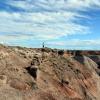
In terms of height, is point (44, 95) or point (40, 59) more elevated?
point (40, 59)

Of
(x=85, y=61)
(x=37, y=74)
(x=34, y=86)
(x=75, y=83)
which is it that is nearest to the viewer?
(x=34, y=86)

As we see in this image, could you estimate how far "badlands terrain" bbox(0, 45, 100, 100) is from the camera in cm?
3716

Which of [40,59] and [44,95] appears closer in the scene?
[44,95]

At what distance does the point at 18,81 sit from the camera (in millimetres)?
38688

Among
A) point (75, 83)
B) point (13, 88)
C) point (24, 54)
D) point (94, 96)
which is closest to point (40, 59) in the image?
point (24, 54)

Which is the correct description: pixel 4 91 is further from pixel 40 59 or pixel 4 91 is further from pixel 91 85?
pixel 91 85

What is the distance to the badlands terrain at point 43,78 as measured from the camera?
122ft

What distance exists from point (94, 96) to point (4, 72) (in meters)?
17.1

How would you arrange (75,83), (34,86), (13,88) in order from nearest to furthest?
(13,88)
(34,86)
(75,83)

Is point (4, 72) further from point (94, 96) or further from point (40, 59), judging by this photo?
point (94, 96)

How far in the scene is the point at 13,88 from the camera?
36688mm

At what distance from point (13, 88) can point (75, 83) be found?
48.0ft

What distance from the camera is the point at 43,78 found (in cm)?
4372

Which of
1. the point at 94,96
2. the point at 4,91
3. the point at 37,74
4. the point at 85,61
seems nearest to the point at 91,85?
the point at 94,96
